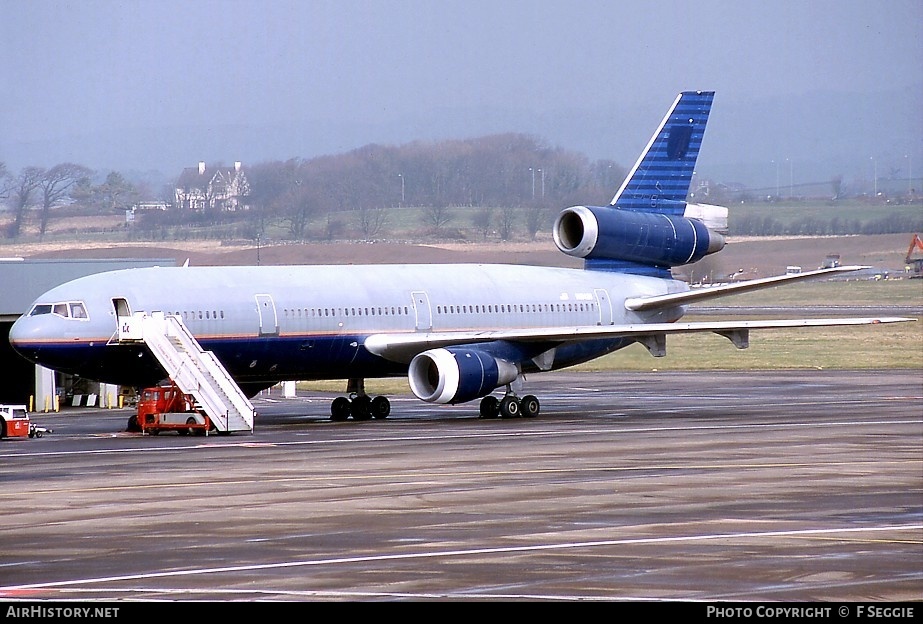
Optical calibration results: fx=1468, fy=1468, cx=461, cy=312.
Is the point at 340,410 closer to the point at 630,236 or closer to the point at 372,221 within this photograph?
the point at 630,236

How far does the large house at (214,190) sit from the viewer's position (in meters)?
108

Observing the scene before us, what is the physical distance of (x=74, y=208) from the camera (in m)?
121

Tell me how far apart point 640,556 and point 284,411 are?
27896 mm

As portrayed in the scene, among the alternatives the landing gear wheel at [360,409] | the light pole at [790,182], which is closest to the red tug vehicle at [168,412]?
the landing gear wheel at [360,409]

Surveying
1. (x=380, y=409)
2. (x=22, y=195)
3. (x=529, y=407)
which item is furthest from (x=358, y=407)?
(x=22, y=195)

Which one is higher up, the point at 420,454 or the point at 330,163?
the point at 330,163

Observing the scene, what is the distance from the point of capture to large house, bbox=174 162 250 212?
10806 centimetres

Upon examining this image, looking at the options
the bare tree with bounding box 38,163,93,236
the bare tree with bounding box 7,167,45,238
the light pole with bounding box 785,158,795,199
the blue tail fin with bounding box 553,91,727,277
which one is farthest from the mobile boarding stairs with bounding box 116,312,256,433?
the light pole with bounding box 785,158,795,199

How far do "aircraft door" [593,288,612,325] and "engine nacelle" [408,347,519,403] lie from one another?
5132mm

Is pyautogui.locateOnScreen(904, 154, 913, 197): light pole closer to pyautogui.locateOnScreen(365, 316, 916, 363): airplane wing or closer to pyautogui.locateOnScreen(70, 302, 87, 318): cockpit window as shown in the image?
pyautogui.locateOnScreen(365, 316, 916, 363): airplane wing

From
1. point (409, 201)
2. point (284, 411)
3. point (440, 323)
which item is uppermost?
point (409, 201)

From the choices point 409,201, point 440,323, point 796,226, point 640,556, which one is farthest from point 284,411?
point 796,226

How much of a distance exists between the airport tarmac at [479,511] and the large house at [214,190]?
242ft

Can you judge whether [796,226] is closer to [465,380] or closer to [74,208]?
[74,208]
